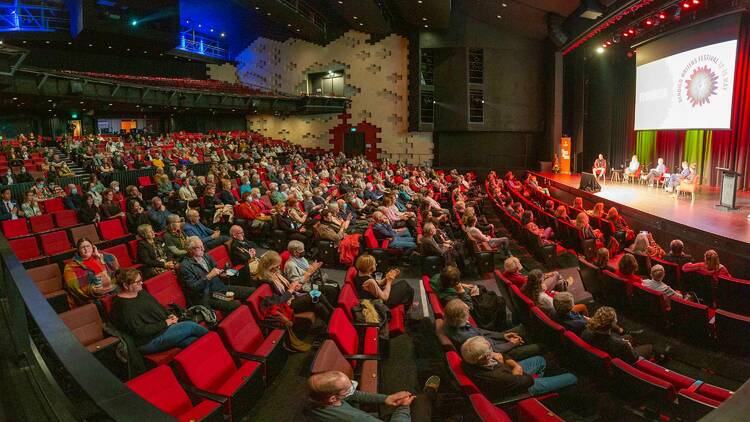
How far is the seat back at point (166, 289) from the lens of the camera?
A: 3.75 m

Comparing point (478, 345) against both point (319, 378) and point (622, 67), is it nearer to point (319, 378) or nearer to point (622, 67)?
point (319, 378)

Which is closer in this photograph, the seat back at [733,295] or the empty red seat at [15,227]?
the seat back at [733,295]

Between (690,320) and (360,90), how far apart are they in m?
16.6

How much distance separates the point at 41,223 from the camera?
6.52 metres

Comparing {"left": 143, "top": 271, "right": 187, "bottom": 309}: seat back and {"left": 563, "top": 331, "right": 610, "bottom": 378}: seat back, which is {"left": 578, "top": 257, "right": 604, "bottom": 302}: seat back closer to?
{"left": 563, "top": 331, "right": 610, "bottom": 378}: seat back

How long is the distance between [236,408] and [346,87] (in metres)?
17.8

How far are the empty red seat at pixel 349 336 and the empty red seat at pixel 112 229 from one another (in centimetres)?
443

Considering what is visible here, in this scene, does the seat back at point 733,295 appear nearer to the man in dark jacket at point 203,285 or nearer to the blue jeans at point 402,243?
the blue jeans at point 402,243

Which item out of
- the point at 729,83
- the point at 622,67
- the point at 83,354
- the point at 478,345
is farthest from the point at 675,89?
the point at 83,354

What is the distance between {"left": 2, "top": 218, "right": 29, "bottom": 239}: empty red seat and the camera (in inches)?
236

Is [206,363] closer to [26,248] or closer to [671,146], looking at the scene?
[26,248]

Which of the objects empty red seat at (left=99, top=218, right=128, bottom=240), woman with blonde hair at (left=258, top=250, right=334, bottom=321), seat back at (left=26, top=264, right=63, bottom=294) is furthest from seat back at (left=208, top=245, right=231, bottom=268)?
empty red seat at (left=99, top=218, right=128, bottom=240)

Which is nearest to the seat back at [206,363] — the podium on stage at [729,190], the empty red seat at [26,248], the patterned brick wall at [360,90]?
the empty red seat at [26,248]

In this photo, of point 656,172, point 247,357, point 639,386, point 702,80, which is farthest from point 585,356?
point 656,172
